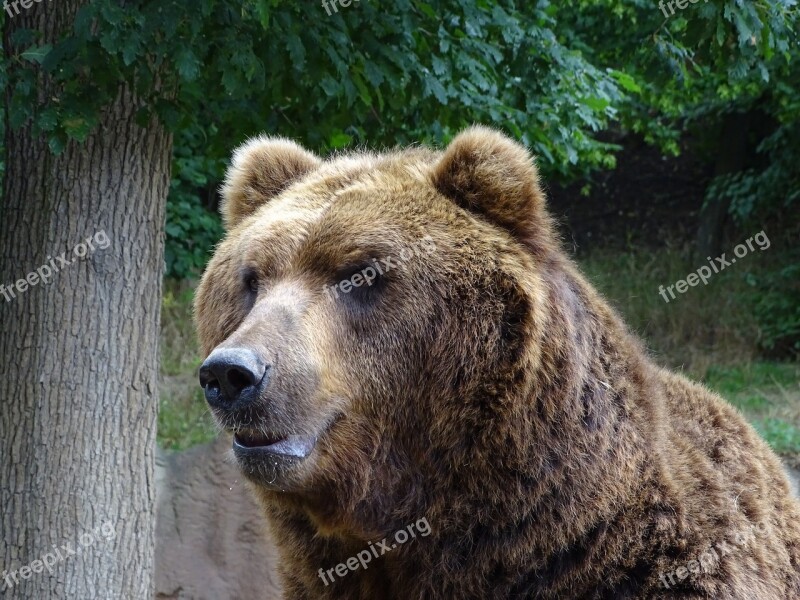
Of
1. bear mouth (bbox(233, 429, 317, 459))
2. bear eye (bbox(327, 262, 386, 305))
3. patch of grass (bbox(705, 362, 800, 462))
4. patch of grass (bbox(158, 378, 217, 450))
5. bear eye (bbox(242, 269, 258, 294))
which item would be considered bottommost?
patch of grass (bbox(705, 362, 800, 462))

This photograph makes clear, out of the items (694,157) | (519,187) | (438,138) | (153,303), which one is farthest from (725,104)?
(519,187)

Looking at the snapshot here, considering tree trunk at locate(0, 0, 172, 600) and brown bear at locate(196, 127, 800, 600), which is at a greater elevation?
tree trunk at locate(0, 0, 172, 600)

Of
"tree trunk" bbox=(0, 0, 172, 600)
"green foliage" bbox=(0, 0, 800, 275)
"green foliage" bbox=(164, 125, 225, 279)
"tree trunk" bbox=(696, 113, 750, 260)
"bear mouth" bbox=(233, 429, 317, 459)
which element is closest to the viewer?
"bear mouth" bbox=(233, 429, 317, 459)

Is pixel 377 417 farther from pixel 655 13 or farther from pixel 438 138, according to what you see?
pixel 655 13

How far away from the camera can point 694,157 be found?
16156 millimetres

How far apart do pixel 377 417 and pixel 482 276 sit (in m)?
0.55

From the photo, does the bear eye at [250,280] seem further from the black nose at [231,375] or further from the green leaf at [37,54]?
the green leaf at [37,54]

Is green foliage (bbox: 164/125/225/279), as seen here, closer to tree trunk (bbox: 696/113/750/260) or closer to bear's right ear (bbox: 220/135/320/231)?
tree trunk (bbox: 696/113/750/260)

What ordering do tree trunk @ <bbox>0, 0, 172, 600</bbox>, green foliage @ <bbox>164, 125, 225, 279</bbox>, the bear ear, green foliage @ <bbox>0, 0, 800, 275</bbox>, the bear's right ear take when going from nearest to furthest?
the bear ear → the bear's right ear → green foliage @ <bbox>0, 0, 800, 275</bbox> → tree trunk @ <bbox>0, 0, 172, 600</bbox> → green foliage @ <bbox>164, 125, 225, 279</bbox>

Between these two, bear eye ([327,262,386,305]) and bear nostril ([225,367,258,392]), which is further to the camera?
bear eye ([327,262,386,305])

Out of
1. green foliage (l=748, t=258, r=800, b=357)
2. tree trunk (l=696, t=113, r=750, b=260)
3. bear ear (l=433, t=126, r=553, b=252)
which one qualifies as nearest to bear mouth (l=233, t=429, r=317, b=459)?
bear ear (l=433, t=126, r=553, b=252)

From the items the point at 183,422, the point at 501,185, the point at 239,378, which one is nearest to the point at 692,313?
the point at 183,422

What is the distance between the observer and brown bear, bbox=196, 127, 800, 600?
3.00 m

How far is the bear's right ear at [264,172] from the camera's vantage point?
12.2ft
